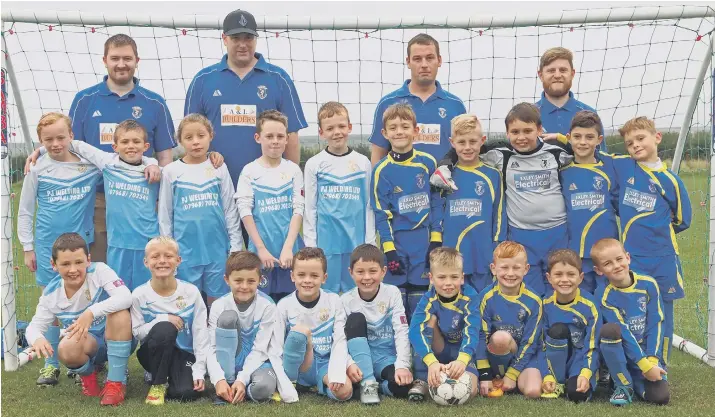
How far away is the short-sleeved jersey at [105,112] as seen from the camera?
475 centimetres

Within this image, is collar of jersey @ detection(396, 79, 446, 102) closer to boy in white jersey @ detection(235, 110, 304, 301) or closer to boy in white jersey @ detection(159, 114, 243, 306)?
boy in white jersey @ detection(235, 110, 304, 301)

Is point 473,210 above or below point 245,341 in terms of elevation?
above

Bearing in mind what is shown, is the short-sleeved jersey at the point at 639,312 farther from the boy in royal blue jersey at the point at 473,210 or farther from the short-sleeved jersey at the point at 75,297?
the short-sleeved jersey at the point at 75,297

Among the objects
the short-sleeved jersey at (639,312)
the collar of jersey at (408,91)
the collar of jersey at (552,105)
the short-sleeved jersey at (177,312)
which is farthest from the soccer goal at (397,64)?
the short-sleeved jersey at (177,312)

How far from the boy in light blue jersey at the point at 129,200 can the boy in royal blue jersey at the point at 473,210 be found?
171 centimetres

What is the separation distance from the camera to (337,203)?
4492 millimetres

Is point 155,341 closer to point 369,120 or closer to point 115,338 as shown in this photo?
point 115,338

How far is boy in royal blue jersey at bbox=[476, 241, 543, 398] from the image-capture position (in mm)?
4094

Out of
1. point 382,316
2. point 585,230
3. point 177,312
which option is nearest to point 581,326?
point 585,230

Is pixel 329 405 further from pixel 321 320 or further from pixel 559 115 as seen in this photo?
pixel 559 115

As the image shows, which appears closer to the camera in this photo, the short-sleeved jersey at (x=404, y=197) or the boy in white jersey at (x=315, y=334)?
the boy in white jersey at (x=315, y=334)

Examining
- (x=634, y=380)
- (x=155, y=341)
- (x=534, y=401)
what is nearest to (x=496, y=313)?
(x=534, y=401)

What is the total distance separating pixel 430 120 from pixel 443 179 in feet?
1.84

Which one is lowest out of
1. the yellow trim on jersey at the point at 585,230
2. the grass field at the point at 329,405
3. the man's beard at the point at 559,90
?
the grass field at the point at 329,405
